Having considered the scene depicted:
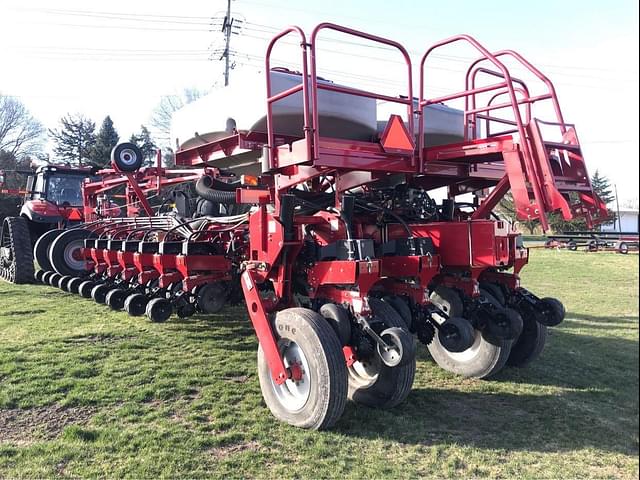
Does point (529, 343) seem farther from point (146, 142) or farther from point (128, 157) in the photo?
point (146, 142)

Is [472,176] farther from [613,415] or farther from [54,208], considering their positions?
[54,208]

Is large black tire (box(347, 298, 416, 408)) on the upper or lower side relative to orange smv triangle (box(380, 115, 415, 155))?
lower

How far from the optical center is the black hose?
5.91m

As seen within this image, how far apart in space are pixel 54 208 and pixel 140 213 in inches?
124

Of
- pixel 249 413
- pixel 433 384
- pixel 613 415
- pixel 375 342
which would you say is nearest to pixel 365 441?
pixel 375 342

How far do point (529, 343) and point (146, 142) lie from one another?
42.1m

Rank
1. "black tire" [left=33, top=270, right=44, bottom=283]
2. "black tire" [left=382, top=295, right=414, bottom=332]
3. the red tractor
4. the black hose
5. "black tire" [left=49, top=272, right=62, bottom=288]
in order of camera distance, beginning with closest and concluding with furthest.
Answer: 1. "black tire" [left=382, top=295, right=414, bottom=332]
2. the black hose
3. "black tire" [left=49, top=272, right=62, bottom=288]
4. the red tractor
5. "black tire" [left=33, top=270, right=44, bottom=283]

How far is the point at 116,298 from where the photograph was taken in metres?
7.34

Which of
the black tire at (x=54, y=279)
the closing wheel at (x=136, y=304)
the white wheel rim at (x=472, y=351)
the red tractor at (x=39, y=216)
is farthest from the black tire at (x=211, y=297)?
the red tractor at (x=39, y=216)

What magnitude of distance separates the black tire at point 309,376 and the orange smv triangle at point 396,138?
145 cm

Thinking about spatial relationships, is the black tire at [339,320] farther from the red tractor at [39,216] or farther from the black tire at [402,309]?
the red tractor at [39,216]

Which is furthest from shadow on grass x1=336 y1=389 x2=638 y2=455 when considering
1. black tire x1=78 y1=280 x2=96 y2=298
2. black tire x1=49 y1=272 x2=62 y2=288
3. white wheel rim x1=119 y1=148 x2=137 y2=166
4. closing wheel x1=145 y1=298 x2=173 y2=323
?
black tire x1=49 y1=272 x2=62 y2=288

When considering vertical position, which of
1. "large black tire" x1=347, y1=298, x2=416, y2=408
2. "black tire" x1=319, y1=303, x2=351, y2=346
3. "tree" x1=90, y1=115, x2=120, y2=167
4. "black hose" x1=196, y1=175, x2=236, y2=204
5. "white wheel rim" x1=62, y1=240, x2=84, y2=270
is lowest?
"large black tire" x1=347, y1=298, x2=416, y2=408

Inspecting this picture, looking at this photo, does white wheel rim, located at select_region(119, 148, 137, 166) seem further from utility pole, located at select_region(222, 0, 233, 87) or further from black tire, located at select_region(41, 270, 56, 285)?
utility pole, located at select_region(222, 0, 233, 87)
